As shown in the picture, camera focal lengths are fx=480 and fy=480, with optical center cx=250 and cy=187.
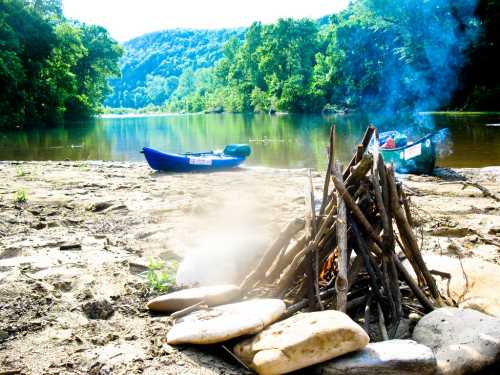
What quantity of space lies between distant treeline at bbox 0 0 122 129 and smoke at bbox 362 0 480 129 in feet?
88.5

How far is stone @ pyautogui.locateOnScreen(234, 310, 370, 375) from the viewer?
10.3 ft

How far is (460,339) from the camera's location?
3529mm

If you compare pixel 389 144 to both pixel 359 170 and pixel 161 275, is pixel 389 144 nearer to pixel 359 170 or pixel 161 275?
pixel 359 170

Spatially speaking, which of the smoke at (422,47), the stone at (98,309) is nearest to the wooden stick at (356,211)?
the stone at (98,309)

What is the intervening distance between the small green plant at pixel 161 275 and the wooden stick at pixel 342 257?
182 centimetres

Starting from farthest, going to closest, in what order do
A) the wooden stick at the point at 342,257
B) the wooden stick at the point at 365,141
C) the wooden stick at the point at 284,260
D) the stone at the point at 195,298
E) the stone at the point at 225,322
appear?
the wooden stick at the point at 365,141
the wooden stick at the point at 284,260
the stone at the point at 195,298
the wooden stick at the point at 342,257
the stone at the point at 225,322

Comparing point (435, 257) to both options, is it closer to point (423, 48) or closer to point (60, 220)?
point (60, 220)

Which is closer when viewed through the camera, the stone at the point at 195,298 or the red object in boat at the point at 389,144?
the stone at the point at 195,298

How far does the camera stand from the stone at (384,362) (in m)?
3.14

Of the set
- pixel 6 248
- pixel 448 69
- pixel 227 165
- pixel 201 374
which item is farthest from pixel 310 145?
pixel 448 69

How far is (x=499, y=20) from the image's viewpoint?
40.5 m

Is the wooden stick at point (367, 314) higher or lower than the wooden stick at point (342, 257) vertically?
lower

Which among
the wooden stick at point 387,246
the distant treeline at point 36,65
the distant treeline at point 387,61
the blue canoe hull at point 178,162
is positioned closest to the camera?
the wooden stick at point 387,246

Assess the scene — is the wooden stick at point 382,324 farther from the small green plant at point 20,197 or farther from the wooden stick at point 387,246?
the small green plant at point 20,197
